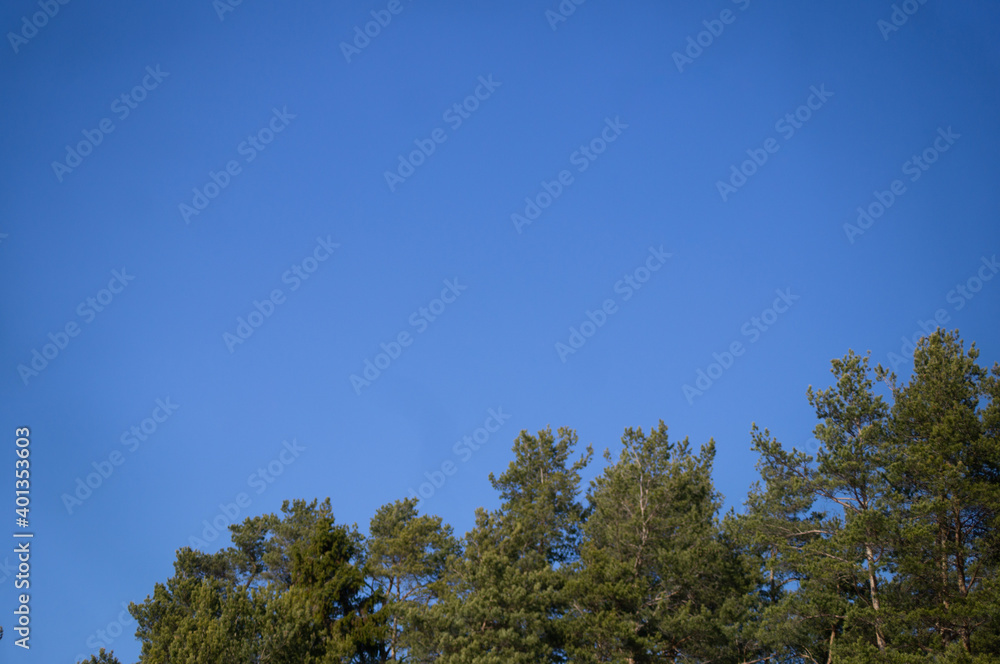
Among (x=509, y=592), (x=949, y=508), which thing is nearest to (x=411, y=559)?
(x=509, y=592)

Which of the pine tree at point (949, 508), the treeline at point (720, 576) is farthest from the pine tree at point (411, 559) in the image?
the pine tree at point (949, 508)

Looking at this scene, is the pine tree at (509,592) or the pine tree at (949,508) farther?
the pine tree at (509,592)

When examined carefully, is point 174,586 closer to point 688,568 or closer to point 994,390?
point 688,568

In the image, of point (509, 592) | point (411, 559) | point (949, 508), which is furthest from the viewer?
point (411, 559)

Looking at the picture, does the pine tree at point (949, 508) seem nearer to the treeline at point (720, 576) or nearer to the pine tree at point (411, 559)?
the treeline at point (720, 576)

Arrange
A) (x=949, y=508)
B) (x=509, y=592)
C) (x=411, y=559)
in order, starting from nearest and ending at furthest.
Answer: (x=949, y=508)
(x=509, y=592)
(x=411, y=559)

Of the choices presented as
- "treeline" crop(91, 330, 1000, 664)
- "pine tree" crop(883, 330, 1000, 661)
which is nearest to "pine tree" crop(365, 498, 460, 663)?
"treeline" crop(91, 330, 1000, 664)

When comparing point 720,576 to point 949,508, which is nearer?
point 949,508

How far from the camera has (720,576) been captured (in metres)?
35.0

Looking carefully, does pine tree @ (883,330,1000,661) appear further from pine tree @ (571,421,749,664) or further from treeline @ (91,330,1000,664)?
pine tree @ (571,421,749,664)

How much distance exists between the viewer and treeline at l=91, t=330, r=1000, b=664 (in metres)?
28.4

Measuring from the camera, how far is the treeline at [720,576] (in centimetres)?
2844

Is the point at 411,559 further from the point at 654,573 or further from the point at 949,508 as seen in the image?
the point at 949,508

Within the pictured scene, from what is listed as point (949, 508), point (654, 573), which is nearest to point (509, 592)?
point (654, 573)
